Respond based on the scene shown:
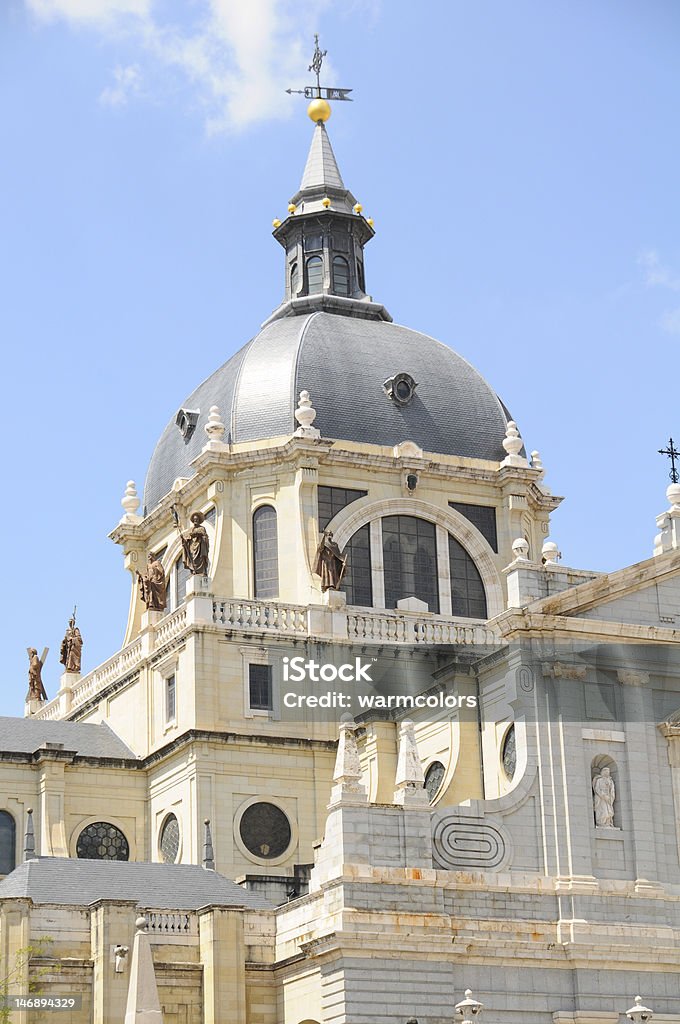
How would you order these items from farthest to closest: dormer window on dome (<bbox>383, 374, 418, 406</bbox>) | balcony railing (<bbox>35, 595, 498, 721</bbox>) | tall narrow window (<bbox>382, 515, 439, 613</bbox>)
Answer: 1. dormer window on dome (<bbox>383, 374, 418, 406</bbox>)
2. tall narrow window (<bbox>382, 515, 439, 613</bbox>)
3. balcony railing (<bbox>35, 595, 498, 721</bbox>)

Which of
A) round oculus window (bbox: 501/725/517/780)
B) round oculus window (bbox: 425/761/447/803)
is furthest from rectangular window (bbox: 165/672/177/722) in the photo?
round oculus window (bbox: 501/725/517/780)

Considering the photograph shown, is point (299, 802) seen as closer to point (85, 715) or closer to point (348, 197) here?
point (85, 715)

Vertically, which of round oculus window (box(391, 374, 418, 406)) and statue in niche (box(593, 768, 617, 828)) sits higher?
round oculus window (box(391, 374, 418, 406))

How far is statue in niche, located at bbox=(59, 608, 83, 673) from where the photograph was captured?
2549 inches

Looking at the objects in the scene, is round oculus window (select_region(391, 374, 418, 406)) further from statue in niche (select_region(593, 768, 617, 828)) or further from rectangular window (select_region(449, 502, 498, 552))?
statue in niche (select_region(593, 768, 617, 828))

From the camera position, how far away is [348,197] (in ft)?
236

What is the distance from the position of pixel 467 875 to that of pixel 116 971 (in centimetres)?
800

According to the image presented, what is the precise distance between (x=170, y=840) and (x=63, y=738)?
5967mm

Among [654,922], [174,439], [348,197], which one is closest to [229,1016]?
[654,922]

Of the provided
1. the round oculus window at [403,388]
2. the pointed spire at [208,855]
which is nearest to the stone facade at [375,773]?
the pointed spire at [208,855]

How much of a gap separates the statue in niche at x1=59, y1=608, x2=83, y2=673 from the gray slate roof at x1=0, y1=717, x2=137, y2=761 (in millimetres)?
Result: 6104

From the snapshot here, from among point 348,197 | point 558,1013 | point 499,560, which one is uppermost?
point 348,197

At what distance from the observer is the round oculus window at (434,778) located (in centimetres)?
4959

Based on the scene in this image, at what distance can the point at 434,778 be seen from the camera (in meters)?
50.2
